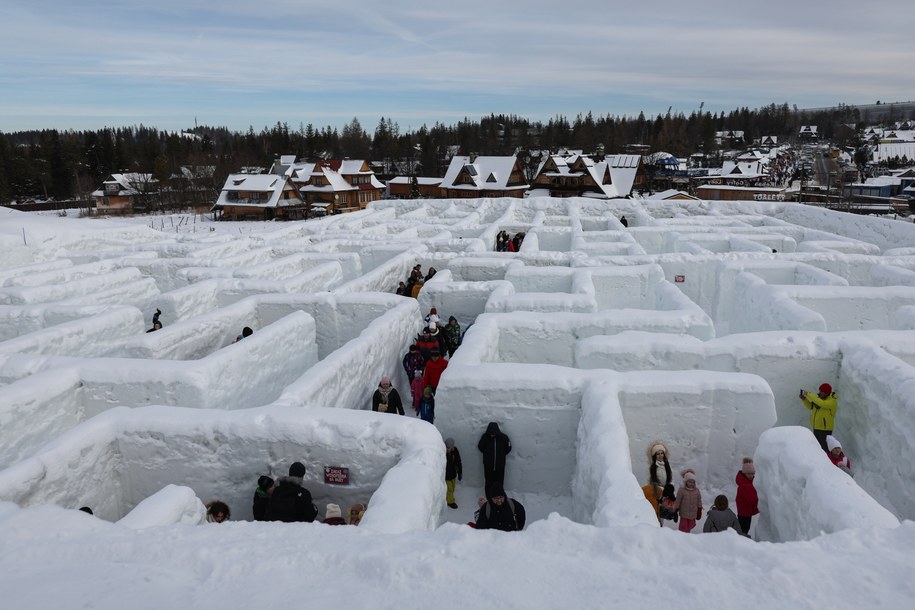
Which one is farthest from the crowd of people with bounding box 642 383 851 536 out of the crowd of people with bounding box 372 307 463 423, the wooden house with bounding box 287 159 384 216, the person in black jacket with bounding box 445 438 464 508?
the wooden house with bounding box 287 159 384 216

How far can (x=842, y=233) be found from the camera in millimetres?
18703

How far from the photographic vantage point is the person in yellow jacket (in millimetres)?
6289

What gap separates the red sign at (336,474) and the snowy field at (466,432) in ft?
0.25

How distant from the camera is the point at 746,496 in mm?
5219

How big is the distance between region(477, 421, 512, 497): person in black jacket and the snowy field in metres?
0.21

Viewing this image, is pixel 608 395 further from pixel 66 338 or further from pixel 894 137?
pixel 894 137

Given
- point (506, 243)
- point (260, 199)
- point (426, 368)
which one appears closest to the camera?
point (426, 368)

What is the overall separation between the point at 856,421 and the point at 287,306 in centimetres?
862

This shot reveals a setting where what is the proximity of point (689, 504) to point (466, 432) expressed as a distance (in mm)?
2438

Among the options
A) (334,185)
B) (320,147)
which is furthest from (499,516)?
(320,147)

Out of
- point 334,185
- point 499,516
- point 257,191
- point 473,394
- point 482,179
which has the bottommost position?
point 499,516

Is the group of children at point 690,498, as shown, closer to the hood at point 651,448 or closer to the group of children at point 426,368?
the hood at point 651,448

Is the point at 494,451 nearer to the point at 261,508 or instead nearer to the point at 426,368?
the point at 426,368

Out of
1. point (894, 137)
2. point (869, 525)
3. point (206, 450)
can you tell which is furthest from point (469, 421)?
point (894, 137)
